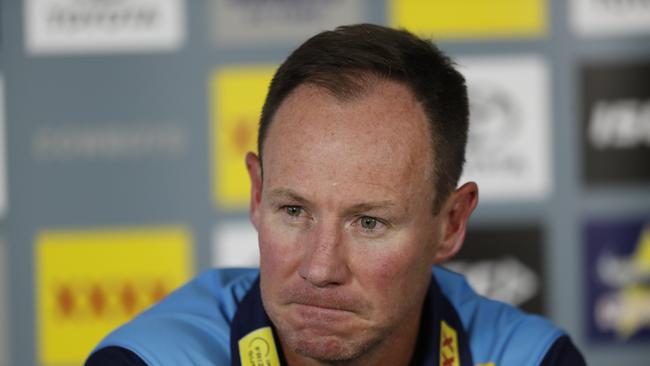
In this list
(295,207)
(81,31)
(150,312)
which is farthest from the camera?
(81,31)

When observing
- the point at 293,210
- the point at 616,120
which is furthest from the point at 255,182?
the point at 616,120

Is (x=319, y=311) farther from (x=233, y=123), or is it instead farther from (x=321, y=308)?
(x=233, y=123)

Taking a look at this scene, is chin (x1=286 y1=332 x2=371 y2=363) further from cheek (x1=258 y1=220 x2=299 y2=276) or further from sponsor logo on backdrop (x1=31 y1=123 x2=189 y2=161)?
sponsor logo on backdrop (x1=31 y1=123 x2=189 y2=161)

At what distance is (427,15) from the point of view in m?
2.38

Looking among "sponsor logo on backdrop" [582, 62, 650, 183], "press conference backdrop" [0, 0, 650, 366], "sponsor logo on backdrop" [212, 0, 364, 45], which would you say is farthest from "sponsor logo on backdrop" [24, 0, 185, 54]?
"sponsor logo on backdrop" [582, 62, 650, 183]

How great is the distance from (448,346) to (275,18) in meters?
1.27

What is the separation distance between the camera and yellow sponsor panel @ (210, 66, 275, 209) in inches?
92.0

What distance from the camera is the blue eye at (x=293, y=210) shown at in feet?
3.66

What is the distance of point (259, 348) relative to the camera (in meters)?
1.21

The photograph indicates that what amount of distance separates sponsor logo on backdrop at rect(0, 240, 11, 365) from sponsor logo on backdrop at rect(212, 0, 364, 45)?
0.74 metres

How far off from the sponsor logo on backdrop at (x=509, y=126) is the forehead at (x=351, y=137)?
1.26 metres

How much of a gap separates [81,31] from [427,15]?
33.3 inches

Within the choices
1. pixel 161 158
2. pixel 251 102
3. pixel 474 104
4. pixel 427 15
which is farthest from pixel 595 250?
pixel 161 158

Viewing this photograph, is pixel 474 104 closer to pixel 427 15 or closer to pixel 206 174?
pixel 427 15
